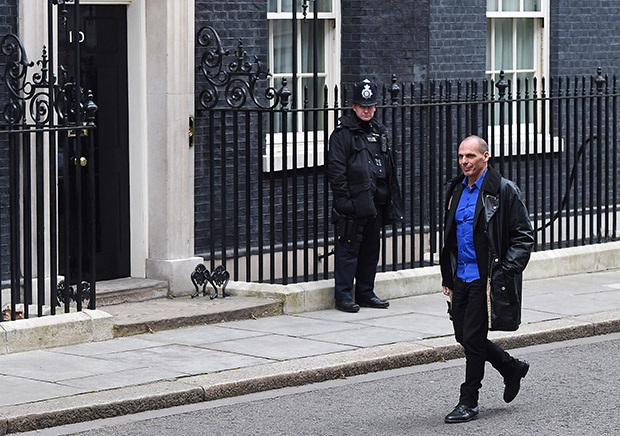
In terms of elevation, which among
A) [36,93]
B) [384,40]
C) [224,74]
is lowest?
[36,93]

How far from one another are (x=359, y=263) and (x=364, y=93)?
147 cm

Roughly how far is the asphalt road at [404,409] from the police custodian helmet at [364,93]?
2.54 m

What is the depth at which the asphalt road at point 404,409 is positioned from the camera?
8031mm

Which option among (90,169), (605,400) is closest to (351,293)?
(90,169)

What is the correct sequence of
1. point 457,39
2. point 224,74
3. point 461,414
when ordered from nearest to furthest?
point 461,414
point 224,74
point 457,39

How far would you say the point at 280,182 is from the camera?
13219 millimetres

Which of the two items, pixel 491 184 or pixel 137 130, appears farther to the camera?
pixel 137 130

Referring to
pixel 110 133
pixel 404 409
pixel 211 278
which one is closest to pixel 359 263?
pixel 211 278

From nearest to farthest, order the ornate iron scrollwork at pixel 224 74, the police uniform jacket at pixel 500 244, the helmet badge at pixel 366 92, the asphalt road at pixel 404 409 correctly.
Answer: the asphalt road at pixel 404 409 < the police uniform jacket at pixel 500 244 < the helmet badge at pixel 366 92 < the ornate iron scrollwork at pixel 224 74

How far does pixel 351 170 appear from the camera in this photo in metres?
11.6

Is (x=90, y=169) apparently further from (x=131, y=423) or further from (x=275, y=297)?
(x=131, y=423)

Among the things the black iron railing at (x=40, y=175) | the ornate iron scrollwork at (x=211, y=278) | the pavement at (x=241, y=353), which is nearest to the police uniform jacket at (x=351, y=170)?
the pavement at (x=241, y=353)

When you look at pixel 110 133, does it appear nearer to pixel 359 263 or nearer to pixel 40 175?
pixel 40 175

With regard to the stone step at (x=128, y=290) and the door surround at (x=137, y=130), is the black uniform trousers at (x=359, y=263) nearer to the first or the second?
the stone step at (x=128, y=290)
